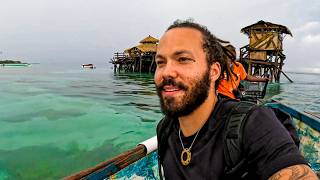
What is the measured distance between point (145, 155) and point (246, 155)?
2.03 m

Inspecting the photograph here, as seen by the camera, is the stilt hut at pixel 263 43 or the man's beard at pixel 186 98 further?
the stilt hut at pixel 263 43

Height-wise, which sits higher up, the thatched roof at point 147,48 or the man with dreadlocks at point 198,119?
the thatched roof at point 147,48

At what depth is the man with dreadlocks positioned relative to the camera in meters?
1.70

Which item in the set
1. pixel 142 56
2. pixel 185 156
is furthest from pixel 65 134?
pixel 142 56

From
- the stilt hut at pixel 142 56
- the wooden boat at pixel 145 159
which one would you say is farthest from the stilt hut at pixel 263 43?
the wooden boat at pixel 145 159

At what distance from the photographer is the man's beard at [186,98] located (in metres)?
2.11

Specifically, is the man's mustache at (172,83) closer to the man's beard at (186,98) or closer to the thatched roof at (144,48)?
the man's beard at (186,98)

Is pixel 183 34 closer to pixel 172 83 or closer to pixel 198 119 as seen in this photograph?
pixel 172 83

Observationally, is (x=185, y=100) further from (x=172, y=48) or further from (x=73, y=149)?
(x=73, y=149)

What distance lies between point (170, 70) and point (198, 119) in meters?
0.46

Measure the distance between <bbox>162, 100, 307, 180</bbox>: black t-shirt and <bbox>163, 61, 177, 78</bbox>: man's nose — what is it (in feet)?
1.48

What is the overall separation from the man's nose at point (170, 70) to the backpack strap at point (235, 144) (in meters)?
0.56

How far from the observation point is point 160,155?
96.5 inches

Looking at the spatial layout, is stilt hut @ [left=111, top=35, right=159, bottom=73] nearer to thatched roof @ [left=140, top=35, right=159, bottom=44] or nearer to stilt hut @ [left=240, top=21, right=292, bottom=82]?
thatched roof @ [left=140, top=35, right=159, bottom=44]
